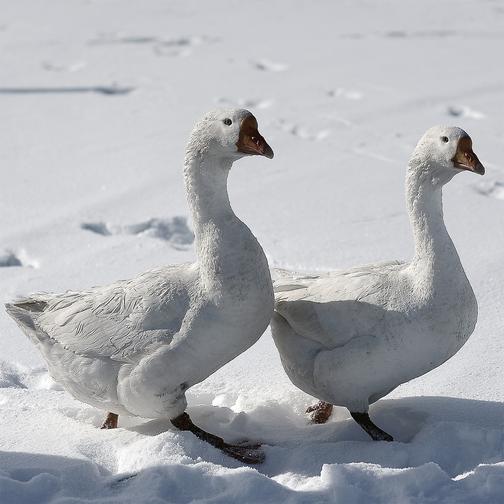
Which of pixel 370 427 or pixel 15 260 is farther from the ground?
pixel 370 427

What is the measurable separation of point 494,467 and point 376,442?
1.53 feet

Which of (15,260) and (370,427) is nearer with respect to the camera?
(370,427)

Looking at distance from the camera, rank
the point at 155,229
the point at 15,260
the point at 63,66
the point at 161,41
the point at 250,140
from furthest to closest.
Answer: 1. the point at 161,41
2. the point at 63,66
3. the point at 155,229
4. the point at 15,260
5. the point at 250,140

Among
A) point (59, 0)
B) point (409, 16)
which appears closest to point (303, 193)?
point (409, 16)

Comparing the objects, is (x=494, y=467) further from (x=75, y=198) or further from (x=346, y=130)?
(x=346, y=130)

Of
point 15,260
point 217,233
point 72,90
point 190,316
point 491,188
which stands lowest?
point 15,260

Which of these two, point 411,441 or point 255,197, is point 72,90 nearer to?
point 255,197

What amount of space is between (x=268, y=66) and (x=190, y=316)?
19.2ft

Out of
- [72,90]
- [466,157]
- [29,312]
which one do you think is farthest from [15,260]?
[72,90]

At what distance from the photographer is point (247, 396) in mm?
3852

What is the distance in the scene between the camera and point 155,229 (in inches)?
Answer: 217

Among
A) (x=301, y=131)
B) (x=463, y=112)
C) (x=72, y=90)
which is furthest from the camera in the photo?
(x=72, y=90)

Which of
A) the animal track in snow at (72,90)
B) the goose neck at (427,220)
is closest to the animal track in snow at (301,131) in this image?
the animal track in snow at (72,90)

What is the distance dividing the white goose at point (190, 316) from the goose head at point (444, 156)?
58 cm
